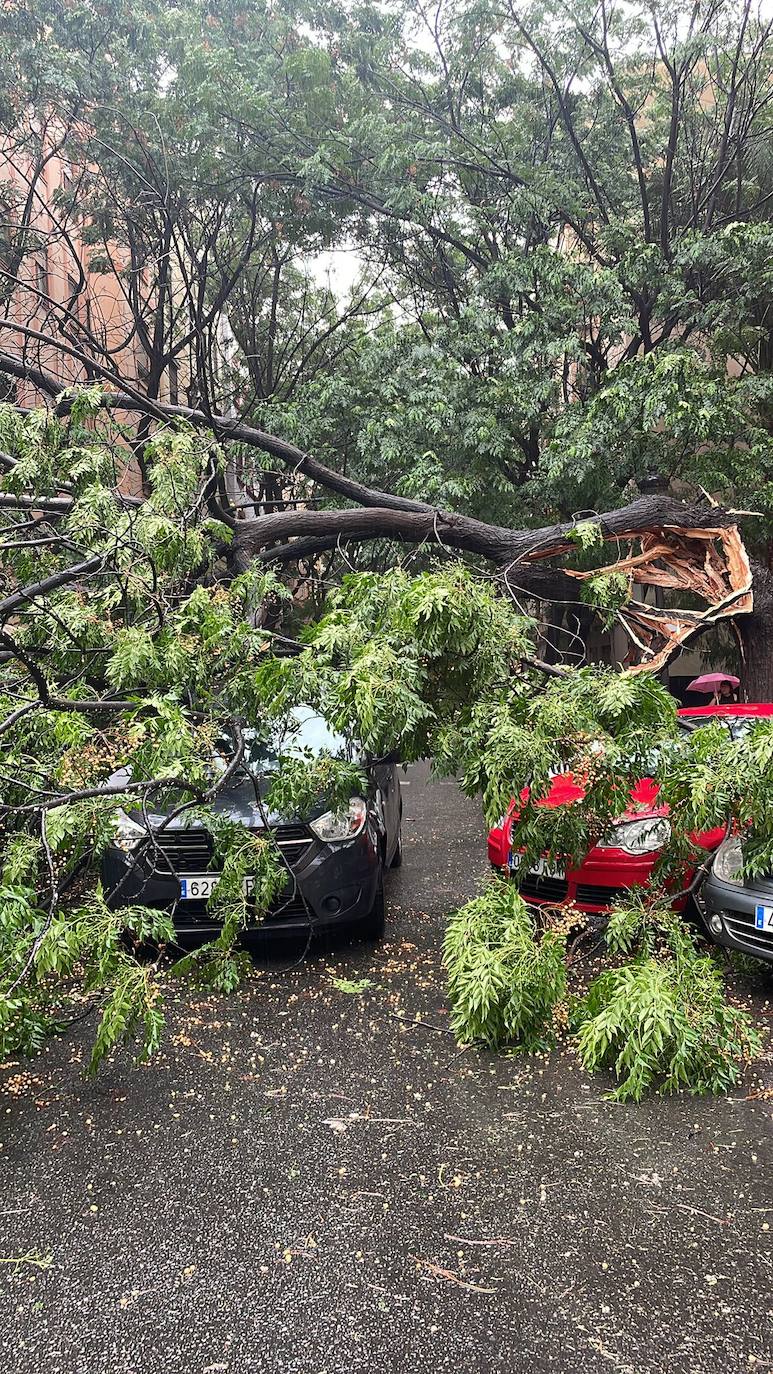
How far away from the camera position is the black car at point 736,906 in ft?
13.6

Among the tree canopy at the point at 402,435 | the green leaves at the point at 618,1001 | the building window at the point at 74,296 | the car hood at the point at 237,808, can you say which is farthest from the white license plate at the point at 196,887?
the building window at the point at 74,296

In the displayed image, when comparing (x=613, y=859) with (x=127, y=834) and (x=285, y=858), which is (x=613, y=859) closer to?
(x=285, y=858)

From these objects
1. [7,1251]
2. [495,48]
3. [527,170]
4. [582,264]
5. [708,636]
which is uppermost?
[495,48]

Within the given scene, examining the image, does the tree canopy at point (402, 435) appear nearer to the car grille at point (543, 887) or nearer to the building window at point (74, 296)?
the building window at point (74, 296)

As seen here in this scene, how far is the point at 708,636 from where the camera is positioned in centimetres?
1484

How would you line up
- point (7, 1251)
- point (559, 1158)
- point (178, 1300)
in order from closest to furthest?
point (178, 1300), point (7, 1251), point (559, 1158)

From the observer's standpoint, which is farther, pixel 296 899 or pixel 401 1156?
pixel 296 899

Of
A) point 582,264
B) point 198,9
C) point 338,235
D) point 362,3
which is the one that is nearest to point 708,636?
point 582,264

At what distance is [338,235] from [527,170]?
2665 millimetres

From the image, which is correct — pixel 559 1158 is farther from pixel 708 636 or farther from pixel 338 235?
pixel 708 636

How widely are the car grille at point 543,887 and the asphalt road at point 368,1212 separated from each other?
125 centimetres

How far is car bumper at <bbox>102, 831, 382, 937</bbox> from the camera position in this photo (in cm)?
464

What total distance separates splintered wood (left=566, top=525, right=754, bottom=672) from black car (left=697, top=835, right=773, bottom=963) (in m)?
3.46

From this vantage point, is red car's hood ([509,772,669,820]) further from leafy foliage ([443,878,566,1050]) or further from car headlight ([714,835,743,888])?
leafy foliage ([443,878,566,1050])
